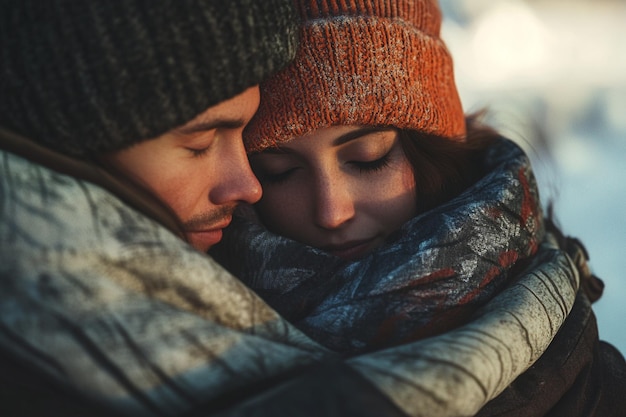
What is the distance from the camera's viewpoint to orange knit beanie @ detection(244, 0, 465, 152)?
3.93ft

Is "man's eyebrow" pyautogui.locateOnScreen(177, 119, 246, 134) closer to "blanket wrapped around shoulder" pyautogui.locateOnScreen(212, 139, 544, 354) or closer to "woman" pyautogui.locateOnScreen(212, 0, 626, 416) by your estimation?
"woman" pyautogui.locateOnScreen(212, 0, 626, 416)

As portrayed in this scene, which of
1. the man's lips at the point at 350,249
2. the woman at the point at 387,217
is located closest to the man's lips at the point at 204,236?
the woman at the point at 387,217

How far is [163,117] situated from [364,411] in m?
0.54

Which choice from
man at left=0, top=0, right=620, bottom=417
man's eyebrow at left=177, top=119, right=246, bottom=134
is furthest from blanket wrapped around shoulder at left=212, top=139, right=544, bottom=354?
man's eyebrow at left=177, top=119, right=246, bottom=134

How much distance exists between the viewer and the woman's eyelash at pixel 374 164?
1.28 metres

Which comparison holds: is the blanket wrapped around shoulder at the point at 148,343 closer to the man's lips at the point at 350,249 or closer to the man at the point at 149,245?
the man at the point at 149,245

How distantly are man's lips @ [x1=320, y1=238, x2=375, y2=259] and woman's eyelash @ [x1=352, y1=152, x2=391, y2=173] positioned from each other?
0.52 ft

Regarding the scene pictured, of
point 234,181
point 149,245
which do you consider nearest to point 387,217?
point 234,181

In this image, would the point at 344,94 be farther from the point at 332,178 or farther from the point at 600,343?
the point at 600,343

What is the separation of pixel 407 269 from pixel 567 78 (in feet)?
6.72

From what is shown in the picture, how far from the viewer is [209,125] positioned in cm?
98

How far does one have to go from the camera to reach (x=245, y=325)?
844 millimetres

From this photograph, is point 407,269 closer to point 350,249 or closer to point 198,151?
point 350,249

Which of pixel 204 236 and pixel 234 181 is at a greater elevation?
pixel 234 181
